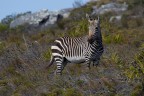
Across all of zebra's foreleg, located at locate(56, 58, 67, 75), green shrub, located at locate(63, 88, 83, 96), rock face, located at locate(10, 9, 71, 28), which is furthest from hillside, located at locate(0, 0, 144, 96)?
rock face, located at locate(10, 9, 71, 28)

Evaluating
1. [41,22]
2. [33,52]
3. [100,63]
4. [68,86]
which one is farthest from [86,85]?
[41,22]

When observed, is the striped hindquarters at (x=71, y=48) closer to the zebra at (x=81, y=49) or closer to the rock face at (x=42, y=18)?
the zebra at (x=81, y=49)

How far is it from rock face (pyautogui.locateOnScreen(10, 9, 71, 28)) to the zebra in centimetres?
2144

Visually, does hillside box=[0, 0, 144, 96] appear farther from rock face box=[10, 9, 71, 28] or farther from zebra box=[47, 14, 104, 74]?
→ rock face box=[10, 9, 71, 28]

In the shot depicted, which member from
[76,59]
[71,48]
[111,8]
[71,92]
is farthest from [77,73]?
[111,8]

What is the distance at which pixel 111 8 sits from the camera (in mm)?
41812

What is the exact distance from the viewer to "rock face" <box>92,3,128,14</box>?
41.1 metres

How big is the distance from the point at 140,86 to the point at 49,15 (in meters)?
27.5

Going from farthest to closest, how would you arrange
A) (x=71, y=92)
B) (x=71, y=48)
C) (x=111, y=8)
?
1. (x=111, y=8)
2. (x=71, y=48)
3. (x=71, y=92)

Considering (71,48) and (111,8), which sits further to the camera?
(111,8)

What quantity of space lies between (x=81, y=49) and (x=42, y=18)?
2298cm

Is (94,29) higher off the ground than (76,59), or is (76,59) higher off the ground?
(94,29)

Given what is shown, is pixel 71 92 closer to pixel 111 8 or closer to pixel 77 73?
pixel 77 73

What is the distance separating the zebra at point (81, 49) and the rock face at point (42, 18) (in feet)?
70.3
